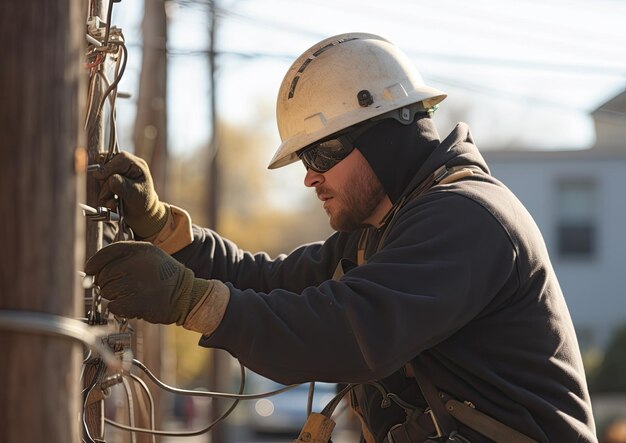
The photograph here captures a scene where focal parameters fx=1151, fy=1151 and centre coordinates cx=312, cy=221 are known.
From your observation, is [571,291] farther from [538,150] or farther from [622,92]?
[622,92]

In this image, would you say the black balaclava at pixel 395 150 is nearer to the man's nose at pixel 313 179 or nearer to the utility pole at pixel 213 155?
the man's nose at pixel 313 179

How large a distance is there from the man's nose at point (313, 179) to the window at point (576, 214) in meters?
21.1

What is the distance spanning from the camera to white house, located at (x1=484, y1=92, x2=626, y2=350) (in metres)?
24.8

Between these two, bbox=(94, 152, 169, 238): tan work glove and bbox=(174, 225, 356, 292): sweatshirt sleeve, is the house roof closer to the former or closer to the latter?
bbox=(174, 225, 356, 292): sweatshirt sleeve

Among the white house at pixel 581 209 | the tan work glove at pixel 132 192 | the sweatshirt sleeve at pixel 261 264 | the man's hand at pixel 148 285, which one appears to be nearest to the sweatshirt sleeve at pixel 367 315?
the man's hand at pixel 148 285

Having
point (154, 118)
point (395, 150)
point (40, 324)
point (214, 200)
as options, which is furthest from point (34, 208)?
point (214, 200)

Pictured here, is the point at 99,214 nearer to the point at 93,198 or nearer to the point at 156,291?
the point at 93,198

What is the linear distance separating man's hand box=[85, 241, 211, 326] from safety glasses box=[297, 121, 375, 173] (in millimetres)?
1097

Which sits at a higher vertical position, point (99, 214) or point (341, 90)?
point (341, 90)

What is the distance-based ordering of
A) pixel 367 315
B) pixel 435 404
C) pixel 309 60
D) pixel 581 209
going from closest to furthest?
pixel 367 315 < pixel 435 404 < pixel 309 60 < pixel 581 209

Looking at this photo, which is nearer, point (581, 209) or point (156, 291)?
point (156, 291)

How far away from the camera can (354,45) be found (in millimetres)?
4871

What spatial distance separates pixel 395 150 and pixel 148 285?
1.36 meters

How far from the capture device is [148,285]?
12.1ft
